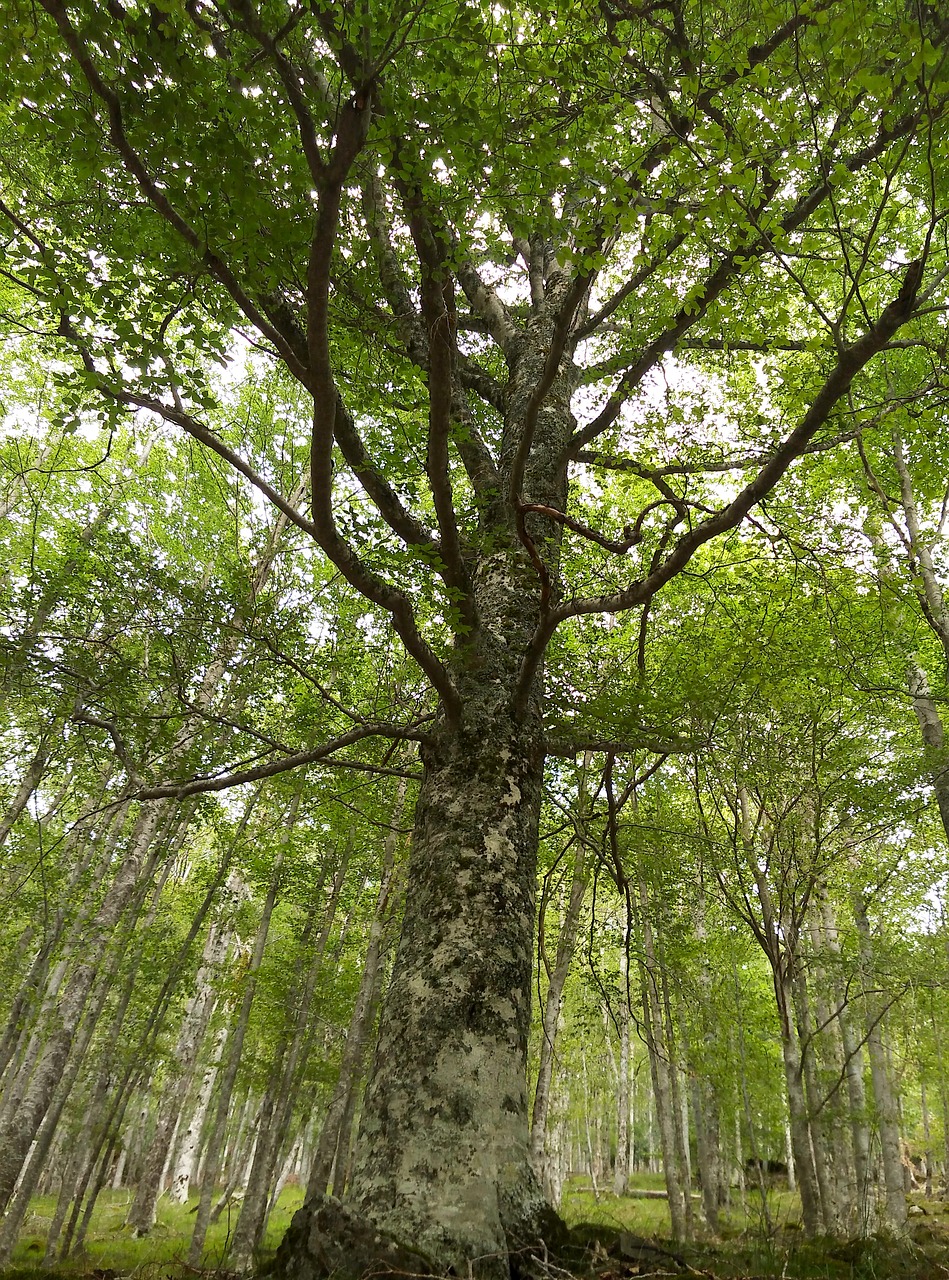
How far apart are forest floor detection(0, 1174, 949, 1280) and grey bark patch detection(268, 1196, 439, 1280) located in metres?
0.30

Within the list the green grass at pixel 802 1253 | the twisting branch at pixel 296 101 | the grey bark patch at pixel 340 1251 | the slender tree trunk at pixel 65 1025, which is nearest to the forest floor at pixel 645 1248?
the green grass at pixel 802 1253

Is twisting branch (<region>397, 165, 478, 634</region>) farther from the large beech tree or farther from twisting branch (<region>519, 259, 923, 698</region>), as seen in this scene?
twisting branch (<region>519, 259, 923, 698</region>)

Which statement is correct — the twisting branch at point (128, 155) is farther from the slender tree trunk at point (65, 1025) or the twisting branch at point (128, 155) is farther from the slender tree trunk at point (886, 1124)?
the slender tree trunk at point (886, 1124)

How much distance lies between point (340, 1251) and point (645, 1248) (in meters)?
1.27

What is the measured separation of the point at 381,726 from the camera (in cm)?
345

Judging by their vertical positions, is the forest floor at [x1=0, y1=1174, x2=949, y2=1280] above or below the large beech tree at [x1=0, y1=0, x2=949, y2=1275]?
below

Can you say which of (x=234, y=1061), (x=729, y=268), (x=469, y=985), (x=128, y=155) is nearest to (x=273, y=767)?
(x=469, y=985)

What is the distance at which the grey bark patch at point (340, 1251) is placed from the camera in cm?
204

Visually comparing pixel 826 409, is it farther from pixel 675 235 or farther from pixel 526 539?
pixel 675 235

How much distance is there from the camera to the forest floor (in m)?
2.53

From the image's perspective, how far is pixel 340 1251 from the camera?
209 centimetres

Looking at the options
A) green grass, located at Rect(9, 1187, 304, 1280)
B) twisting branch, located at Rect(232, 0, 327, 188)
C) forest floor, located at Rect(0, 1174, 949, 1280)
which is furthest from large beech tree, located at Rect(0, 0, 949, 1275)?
green grass, located at Rect(9, 1187, 304, 1280)

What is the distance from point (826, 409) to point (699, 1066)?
11751 millimetres

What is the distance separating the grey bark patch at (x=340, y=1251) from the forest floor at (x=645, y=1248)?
0.30 meters
